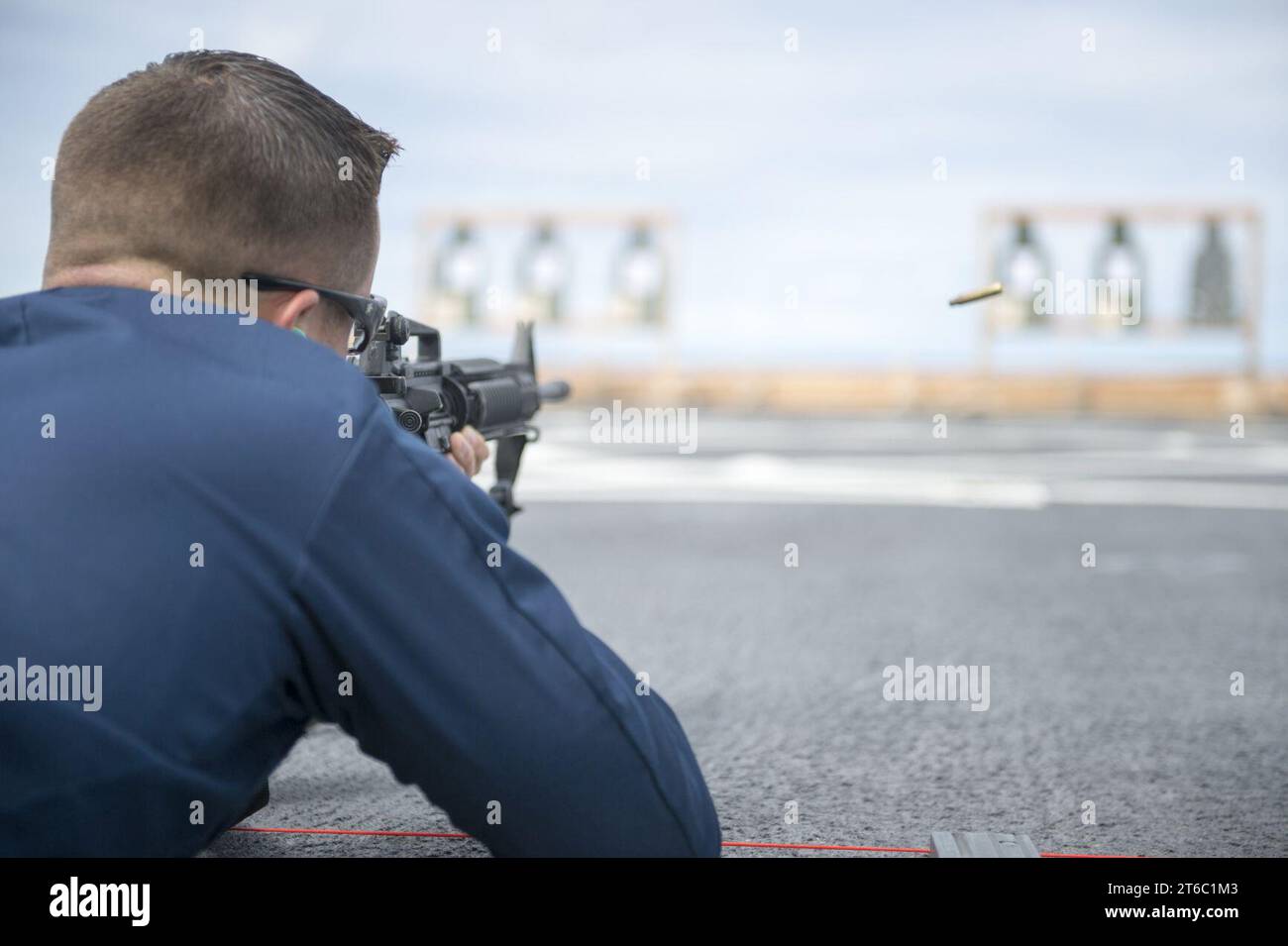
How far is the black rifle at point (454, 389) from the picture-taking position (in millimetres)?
1943

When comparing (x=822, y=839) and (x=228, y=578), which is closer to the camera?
(x=228, y=578)

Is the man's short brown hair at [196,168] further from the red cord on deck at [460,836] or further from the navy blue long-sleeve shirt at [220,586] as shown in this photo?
the red cord on deck at [460,836]

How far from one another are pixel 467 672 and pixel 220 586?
8.8 inches

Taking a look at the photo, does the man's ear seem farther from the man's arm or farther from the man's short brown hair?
the man's arm

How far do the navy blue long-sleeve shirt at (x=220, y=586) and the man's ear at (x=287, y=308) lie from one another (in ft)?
0.46

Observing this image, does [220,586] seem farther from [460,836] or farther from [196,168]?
[460,836]

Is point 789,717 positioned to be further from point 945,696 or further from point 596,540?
point 596,540

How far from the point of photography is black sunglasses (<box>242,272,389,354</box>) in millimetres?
1179

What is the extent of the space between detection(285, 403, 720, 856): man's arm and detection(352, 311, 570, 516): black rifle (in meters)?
0.54

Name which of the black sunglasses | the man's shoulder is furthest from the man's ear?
the man's shoulder

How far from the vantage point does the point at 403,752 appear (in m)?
1.12
